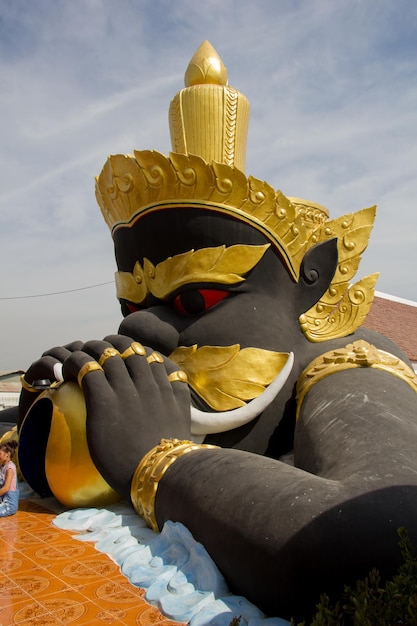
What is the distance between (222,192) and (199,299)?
2.76 ft

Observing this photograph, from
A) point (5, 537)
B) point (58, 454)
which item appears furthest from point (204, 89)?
point (5, 537)

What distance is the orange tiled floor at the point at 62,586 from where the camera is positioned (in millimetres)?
2824

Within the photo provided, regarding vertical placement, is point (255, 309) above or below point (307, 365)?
above

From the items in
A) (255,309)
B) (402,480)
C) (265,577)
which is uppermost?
(255,309)

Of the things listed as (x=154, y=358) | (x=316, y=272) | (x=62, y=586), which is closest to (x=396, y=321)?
(x=316, y=272)

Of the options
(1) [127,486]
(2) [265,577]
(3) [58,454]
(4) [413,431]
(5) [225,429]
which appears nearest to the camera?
(2) [265,577]

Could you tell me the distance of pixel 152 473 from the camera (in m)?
3.83

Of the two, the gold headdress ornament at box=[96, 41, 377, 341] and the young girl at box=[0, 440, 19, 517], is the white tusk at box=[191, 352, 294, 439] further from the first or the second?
the young girl at box=[0, 440, 19, 517]

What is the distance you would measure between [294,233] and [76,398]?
2147mm

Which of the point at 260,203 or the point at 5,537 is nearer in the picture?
the point at 5,537

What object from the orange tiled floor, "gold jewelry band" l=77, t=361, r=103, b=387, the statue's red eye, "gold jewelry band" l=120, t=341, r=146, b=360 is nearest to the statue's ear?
the statue's red eye

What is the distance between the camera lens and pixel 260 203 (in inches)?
199

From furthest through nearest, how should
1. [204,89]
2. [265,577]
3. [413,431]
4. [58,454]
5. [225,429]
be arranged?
[204,89]
[225,429]
[58,454]
[413,431]
[265,577]

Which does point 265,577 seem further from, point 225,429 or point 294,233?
point 294,233
